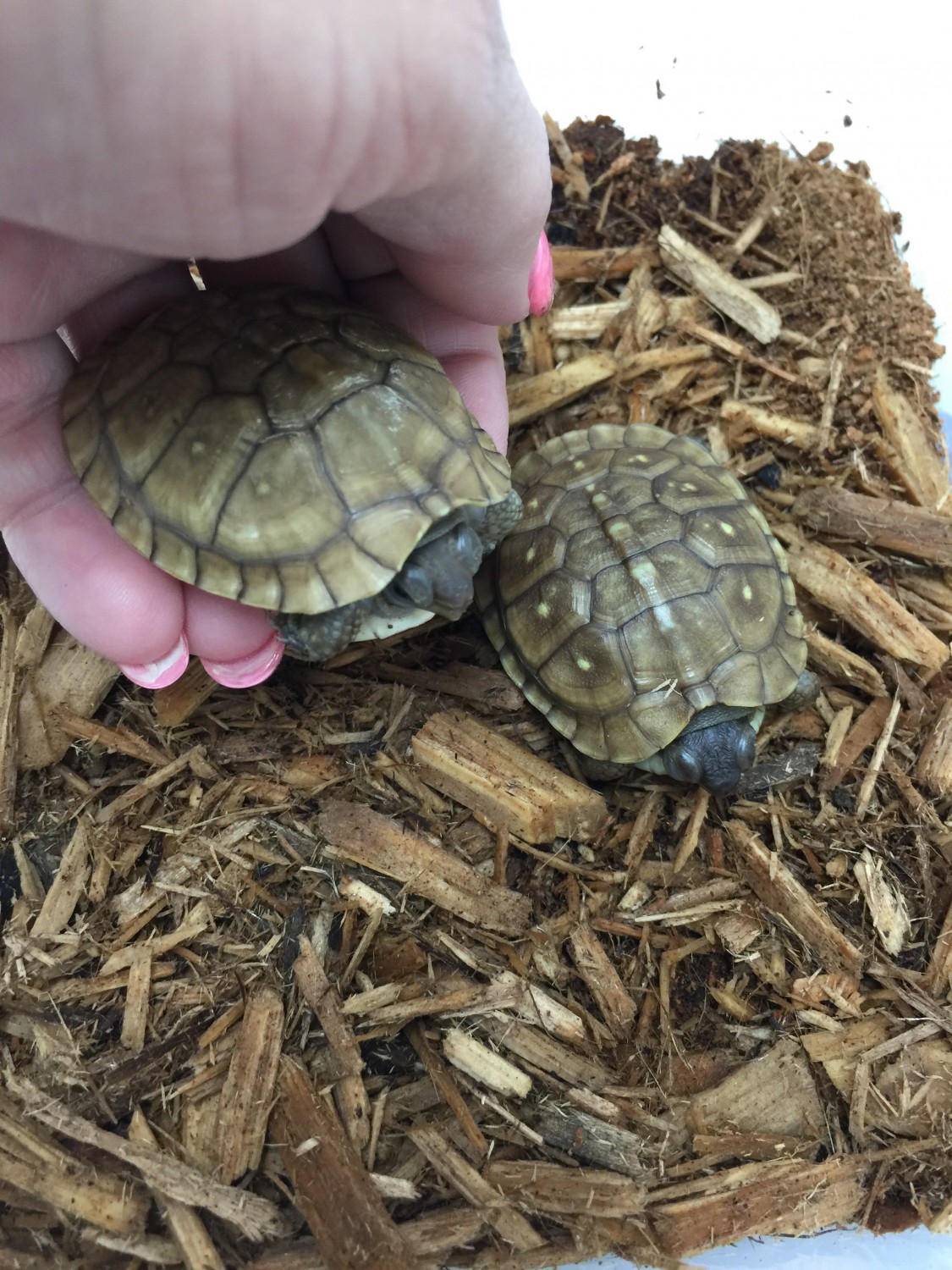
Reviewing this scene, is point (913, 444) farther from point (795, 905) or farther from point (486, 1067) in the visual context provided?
point (486, 1067)

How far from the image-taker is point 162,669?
2260 mm

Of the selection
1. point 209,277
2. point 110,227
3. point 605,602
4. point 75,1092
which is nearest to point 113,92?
point 110,227

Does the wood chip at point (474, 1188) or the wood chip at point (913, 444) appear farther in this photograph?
the wood chip at point (913, 444)

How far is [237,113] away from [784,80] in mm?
3284

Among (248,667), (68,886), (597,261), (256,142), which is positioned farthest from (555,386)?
(68,886)

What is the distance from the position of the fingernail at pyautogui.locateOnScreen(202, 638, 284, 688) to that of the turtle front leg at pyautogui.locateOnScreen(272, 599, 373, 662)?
0.28ft

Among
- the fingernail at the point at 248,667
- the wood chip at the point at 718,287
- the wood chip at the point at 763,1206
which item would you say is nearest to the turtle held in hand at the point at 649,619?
the fingernail at the point at 248,667

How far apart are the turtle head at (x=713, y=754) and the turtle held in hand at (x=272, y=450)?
823 millimetres

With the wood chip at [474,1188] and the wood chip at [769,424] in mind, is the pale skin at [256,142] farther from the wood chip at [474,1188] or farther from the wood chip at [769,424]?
the wood chip at [474,1188]

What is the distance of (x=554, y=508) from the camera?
260cm

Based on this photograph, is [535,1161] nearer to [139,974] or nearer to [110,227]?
[139,974]

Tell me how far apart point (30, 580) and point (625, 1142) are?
2039mm

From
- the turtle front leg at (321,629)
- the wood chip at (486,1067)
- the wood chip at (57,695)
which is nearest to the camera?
the wood chip at (486,1067)

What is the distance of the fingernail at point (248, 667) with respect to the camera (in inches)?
90.2
